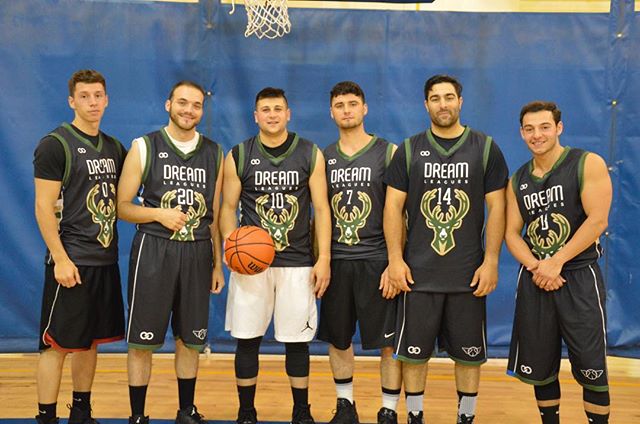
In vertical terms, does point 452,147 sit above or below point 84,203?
above

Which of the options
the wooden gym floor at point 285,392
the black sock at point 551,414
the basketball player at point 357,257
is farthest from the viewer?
the wooden gym floor at point 285,392

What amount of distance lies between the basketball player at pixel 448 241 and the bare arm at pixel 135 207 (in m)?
1.15

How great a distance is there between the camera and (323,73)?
18.3ft

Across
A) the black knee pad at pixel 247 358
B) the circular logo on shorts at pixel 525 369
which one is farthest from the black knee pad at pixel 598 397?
the black knee pad at pixel 247 358

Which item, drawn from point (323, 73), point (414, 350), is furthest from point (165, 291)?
point (323, 73)

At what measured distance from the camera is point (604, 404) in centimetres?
356

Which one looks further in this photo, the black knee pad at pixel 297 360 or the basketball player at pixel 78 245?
the black knee pad at pixel 297 360

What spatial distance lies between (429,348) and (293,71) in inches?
107

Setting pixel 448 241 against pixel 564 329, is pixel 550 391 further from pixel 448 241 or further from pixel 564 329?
pixel 448 241

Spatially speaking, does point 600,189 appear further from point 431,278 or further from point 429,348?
point 429,348

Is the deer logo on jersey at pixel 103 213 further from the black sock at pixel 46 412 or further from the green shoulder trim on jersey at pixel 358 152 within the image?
the green shoulder trim on jersey at pixel 358 152

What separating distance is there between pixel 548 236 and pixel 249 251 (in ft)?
5.05

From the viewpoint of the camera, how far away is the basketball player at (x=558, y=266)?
3500 mm

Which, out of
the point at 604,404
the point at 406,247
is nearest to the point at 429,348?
the point at 406,247
